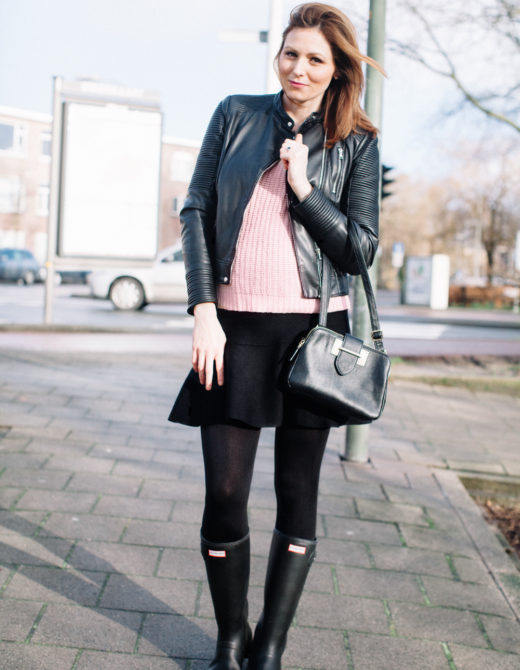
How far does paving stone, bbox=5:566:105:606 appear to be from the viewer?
8.87 ft

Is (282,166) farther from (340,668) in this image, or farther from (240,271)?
(340,668)

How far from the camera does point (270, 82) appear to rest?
9500 millimetres

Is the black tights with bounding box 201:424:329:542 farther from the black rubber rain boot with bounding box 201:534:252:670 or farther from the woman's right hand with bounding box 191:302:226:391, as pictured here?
the woman's right hand with bounding box 191:302:226:391

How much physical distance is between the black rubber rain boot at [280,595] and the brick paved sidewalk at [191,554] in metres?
0.23

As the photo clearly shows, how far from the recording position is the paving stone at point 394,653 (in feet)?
8.00

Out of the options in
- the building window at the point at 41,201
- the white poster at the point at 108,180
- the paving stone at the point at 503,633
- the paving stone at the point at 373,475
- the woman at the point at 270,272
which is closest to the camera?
the woman at the point at 270,272

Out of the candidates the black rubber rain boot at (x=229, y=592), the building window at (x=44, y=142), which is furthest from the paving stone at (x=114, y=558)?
the building window at (x=44, y=142)

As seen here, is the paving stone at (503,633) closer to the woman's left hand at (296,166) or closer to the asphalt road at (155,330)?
the woman's left hand at (296,166)

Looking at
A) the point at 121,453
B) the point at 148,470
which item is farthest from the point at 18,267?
the point at 148,470

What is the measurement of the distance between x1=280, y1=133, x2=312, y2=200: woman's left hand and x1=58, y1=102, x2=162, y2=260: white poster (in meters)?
11.2

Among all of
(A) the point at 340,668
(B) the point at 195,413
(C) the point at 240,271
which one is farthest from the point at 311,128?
(A) the point at 340,668

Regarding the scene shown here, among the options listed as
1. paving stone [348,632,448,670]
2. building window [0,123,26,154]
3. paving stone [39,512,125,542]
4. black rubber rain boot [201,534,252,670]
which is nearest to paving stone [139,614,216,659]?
black rubber rain boot [201,534,252,670]

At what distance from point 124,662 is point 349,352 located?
3.70 feet

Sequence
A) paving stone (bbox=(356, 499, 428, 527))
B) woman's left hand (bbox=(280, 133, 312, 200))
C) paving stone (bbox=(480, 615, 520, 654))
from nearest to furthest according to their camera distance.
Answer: woman's left hand (bbox=(280, 133, 312, 200)), paving stone (bbox=(480, 615, 520, 654)), paving stone (bbox=(356, 499, 428, 527))
